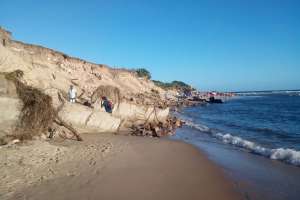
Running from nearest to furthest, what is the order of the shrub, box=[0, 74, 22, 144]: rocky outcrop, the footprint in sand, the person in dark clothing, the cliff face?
box=[0, 74, 22, 144]: rocky outcrop
the footprint in sand
the cliff face
the person in dark clothing
the shrub

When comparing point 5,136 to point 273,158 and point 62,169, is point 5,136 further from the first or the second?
point 273,158

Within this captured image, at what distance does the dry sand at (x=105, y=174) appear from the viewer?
17.6ft

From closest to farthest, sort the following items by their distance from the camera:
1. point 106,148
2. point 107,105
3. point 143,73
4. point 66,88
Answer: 1. point 106,148
2. point 107,105
3. point 66,88
4. point 143,73

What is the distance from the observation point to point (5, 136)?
8.53m

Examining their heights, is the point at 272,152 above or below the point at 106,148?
below

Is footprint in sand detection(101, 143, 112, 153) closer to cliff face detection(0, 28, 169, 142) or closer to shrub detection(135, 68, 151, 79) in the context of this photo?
cliff face detection(0, 28, 169, 142)

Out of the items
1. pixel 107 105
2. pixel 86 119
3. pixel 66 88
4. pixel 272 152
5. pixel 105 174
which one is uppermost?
pixel 66 88

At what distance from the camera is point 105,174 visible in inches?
255

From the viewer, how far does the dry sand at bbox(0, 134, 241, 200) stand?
5367 millimetres

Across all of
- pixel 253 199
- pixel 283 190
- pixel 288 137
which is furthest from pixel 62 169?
pixel 288 137

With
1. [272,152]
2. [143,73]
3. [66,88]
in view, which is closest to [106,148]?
[272,152]

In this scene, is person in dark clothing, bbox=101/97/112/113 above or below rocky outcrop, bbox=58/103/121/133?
above

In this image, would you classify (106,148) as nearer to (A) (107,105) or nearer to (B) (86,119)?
(B) (86,119)

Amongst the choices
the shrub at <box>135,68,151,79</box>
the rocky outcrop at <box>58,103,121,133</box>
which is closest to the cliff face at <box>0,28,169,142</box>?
the rocky outcrop at <box>58,103,121,133</box>
